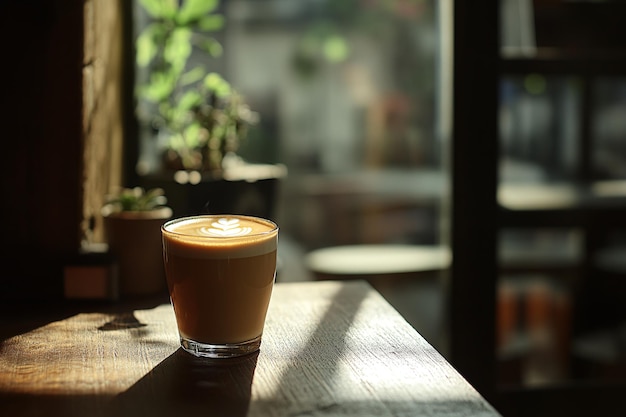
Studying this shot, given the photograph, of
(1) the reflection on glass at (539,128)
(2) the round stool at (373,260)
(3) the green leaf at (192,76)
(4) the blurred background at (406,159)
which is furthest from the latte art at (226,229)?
(1) the reflection on glass at (539,128)

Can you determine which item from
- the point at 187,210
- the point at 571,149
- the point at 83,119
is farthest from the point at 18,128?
the point at 571,149

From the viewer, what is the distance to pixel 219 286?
1093 millimetres

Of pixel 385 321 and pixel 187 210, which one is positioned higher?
pixel 187 210

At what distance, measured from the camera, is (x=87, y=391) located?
976 mm

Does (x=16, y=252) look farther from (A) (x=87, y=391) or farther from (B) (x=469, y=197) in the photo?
(B) (x=469, y=197)

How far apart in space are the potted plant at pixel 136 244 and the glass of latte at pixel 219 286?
0.37 m

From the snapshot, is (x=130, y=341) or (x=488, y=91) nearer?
(x=130, y=341)

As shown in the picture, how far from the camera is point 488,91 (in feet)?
6.34

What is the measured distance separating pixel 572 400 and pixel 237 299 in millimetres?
1270

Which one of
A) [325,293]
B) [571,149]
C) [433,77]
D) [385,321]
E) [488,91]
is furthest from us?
[433,77]

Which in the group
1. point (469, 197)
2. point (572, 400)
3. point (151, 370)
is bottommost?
point (572, 400)

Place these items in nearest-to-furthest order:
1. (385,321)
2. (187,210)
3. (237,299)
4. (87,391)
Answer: (87,391) < (237,299) < (385,321) < (187,210)

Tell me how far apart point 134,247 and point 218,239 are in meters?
0.44

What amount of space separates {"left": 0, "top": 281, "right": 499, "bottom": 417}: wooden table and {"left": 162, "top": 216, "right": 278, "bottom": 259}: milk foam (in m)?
0.15
